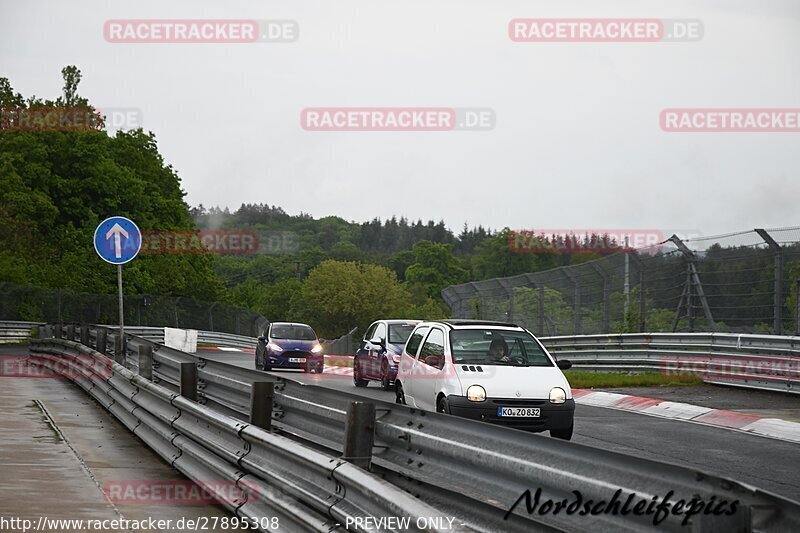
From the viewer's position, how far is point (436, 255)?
17362 cm

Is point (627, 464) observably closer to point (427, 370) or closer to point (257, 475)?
point (257, 475)

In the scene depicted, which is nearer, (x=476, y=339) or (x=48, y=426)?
(x=48, y=426)

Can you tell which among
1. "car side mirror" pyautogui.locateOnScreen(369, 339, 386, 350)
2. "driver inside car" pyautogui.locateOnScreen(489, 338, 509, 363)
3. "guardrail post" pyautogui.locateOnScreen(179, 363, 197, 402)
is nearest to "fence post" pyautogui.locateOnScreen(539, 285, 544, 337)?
"car side mirror" pyautogui.locateOnScreen(369, 339, 386, 350)

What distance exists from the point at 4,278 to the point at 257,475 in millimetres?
47840

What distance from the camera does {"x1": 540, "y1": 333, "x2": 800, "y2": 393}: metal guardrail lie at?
58.7ft

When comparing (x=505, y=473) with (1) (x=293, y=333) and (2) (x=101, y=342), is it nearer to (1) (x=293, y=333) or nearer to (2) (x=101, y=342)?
(2) (x=101, y=342)

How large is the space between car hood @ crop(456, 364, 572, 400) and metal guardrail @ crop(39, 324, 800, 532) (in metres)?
4.69

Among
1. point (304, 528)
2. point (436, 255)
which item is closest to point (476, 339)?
point (304, 528)

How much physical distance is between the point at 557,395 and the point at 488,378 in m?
0.81

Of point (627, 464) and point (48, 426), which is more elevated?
point (627, 464)

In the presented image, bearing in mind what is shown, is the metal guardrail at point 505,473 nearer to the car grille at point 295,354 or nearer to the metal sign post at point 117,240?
the metal sign post at point 117,240

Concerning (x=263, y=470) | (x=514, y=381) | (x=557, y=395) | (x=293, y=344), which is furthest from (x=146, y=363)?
(x=293, y=344)

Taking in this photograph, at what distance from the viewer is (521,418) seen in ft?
39.0

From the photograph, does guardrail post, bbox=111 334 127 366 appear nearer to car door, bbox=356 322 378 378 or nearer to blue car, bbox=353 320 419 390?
blue car, bbox=353 320 419 390
